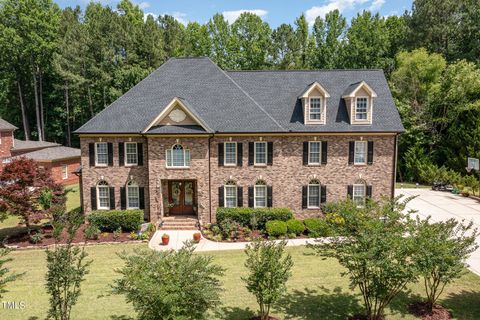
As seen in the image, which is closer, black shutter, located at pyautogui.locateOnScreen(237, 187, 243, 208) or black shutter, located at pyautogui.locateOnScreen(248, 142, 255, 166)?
black shutter, located at pyautogui.locateOnScreen(248, 142, 255, 166)

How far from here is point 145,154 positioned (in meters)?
23.9

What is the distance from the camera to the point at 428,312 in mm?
12422

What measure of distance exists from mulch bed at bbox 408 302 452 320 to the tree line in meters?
29.4

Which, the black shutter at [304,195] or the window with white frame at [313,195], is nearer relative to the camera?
the black shutter at [304,195]

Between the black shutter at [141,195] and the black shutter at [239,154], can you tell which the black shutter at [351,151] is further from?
the black shutter at [141,195]

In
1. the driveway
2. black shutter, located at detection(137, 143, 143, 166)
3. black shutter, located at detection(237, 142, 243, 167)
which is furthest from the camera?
the driveway

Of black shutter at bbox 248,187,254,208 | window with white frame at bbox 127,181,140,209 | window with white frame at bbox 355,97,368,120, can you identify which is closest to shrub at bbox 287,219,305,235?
black shutter at bbox 248,187,254,208

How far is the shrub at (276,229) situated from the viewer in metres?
21.3

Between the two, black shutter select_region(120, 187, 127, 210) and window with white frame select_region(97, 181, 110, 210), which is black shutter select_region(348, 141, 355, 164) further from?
window with white frame select_region(97, 181, 110, 210)

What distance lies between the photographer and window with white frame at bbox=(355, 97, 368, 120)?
2422 centimetres

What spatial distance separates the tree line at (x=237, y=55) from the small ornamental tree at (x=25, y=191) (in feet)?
87.8

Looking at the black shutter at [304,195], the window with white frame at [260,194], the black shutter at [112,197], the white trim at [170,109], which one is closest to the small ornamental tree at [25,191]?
the black shutter at [112,197]

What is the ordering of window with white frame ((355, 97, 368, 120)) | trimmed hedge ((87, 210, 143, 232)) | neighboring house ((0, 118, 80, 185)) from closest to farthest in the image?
trimmed hedge ((87, 210, 143, 232))
window with white frame ((355, 97, 368, 120))
neighboring house ((0, 118, 80, 185))

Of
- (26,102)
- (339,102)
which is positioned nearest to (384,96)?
(339,102)
